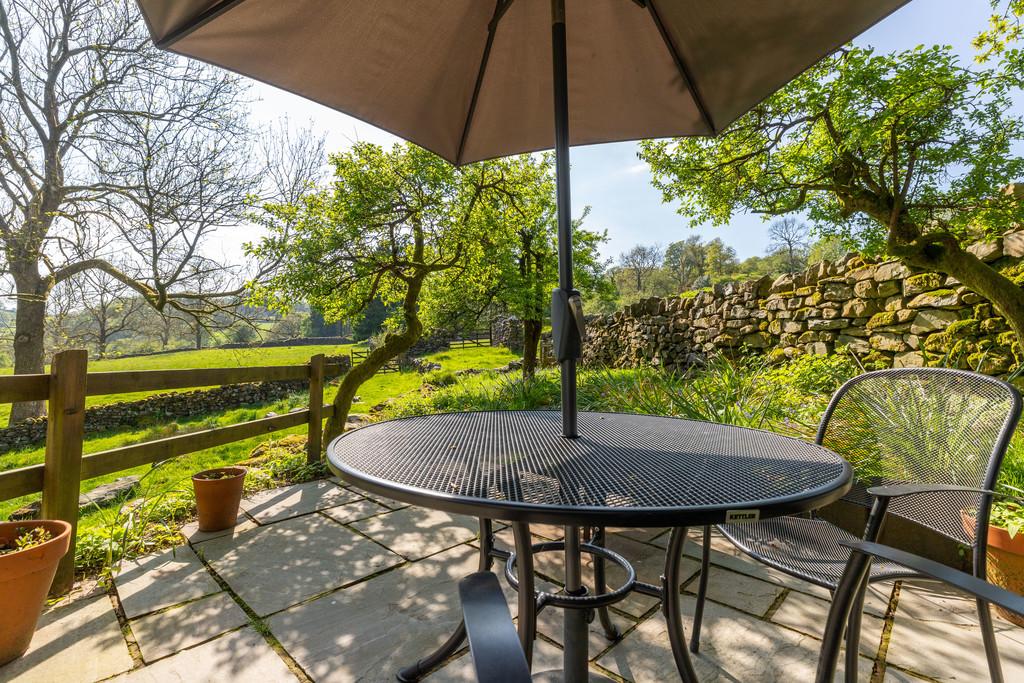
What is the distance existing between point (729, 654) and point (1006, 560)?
3.81 ft

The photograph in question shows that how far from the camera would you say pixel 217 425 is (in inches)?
425

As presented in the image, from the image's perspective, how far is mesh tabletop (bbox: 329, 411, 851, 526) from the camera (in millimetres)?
693

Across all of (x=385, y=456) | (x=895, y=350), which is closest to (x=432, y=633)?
(x=385, y=456)

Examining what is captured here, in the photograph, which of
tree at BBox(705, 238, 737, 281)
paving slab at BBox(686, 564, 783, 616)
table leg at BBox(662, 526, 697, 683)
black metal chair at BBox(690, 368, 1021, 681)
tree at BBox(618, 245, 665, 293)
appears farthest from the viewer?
tree at BBox(618, 245, 665, 293)

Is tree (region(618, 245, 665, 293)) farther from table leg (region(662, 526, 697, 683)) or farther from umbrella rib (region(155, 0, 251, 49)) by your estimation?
umbrella rib (region(155, 0, 251, 49))

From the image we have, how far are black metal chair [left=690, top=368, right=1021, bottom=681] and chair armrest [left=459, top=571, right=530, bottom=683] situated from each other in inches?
33.3

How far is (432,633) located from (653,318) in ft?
21.1

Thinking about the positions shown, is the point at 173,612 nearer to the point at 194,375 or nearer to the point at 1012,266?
the point at 194,375

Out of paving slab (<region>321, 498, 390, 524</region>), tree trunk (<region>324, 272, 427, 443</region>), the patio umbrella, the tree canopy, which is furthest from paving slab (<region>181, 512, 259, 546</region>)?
the patio umbrella

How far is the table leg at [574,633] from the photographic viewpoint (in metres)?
1.11

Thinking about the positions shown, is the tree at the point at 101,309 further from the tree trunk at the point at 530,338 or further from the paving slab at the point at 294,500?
the tree trunk at the point at 530,338

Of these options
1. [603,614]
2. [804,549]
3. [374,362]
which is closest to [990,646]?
[804,549]

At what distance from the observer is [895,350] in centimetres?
388

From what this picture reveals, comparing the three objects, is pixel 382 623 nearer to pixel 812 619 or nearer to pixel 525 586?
pixel 525 586
